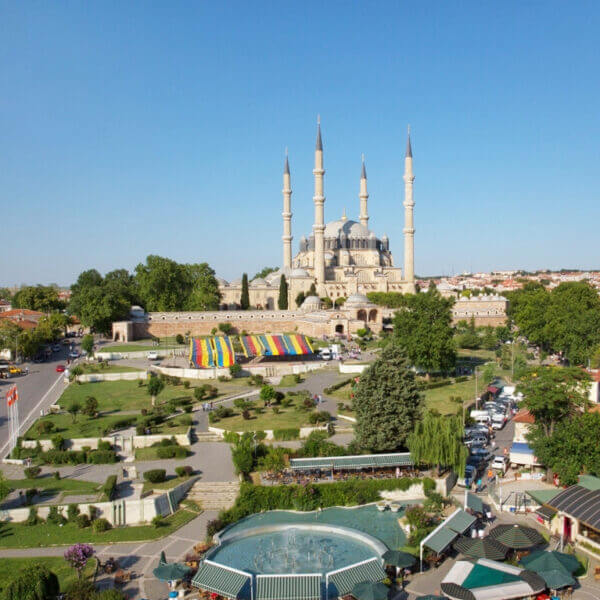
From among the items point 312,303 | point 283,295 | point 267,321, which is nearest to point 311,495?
point 267,321

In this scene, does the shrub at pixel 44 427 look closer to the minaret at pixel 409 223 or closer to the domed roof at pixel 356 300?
the domed roof at pixel 356 300

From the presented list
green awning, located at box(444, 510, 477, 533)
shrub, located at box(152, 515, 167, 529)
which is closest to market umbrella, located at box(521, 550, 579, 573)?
green awning, located at box(444, 510, 477, 533)

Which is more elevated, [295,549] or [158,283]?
[158,283]

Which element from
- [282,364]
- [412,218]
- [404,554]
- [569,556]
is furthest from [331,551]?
[412,218]

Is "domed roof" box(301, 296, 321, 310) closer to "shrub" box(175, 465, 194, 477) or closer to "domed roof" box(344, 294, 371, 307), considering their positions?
"domed roof" box(344, 294, 371, 307)

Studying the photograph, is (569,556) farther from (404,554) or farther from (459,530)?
(404,554)

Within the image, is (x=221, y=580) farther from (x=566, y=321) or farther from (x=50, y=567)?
(x=566, y=321)
